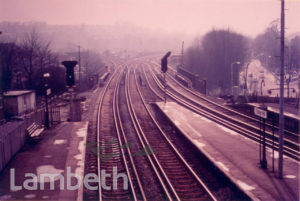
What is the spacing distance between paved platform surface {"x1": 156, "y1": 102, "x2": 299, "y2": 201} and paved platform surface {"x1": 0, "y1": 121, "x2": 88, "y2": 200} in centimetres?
485

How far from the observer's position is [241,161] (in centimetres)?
A: 1195

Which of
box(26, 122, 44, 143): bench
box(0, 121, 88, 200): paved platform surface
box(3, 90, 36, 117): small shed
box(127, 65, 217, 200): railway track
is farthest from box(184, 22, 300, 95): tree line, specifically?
box(0, 121, 88, 200): paved platform surface

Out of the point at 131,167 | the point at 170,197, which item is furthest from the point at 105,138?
the point at 170,197

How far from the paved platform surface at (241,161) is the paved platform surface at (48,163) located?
485 cm

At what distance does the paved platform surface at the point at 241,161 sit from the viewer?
929cm

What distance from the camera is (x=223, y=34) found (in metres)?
64.3

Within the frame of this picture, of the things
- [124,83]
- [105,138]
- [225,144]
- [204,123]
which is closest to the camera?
[225,144]

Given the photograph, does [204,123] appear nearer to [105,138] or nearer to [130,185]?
[105,138]

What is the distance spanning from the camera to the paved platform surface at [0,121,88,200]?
9344 mm

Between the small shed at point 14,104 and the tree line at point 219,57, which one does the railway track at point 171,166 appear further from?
the tree line at point 219,57

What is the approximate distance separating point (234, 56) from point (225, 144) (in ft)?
168

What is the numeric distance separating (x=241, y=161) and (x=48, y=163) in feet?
23.0

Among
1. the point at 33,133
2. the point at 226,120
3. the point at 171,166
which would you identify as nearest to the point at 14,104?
the point at 33,133

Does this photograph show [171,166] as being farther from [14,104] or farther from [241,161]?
[14,104]
